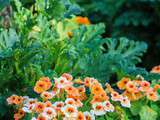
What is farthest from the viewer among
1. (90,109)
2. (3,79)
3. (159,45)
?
(159,45)

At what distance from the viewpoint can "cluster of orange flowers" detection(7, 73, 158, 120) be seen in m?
Result: 2.84

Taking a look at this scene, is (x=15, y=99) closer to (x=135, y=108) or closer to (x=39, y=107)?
(x=39, y=107)

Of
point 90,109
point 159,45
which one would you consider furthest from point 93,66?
point 159,45

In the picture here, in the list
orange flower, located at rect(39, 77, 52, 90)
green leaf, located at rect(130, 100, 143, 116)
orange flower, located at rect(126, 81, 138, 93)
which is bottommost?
green leaf, located at rect(130, 100, 143, 116)

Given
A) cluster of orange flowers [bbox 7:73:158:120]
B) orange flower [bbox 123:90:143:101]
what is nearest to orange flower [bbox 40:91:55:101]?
cluster of orange flowers [bbox 7:73:158:120]

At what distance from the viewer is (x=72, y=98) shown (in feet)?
9.86

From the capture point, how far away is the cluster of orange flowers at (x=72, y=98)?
2840 millimetres

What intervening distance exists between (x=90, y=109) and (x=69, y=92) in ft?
0.49

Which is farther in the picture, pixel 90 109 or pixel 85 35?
pixel 85 35

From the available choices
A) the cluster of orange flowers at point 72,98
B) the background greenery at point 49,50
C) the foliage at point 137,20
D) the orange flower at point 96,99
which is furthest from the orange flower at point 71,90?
the foliage at point 137,20

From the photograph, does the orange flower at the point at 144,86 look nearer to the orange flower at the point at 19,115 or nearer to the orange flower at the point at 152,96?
the orange flower at the point at 152,96

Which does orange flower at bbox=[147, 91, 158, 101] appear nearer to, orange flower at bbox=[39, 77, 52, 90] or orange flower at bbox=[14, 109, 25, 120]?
orange flower at bbox=[39, 77, 52, 90]

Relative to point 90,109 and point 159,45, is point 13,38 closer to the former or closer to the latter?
point 90,109

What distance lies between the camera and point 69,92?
301 cm
